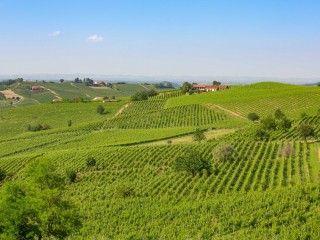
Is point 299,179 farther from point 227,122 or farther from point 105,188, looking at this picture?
point 227,122

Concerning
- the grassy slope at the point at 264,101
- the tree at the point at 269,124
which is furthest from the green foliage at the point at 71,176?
the grassy slope at the point at 264,101

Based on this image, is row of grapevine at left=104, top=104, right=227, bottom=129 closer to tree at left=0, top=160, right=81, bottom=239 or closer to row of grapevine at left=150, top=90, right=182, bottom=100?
row of grapevine at left=150, top=90, right=182, bottom=100

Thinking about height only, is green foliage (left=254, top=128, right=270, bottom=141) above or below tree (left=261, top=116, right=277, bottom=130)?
below

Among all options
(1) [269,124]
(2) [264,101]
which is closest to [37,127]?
(2) [264,101]

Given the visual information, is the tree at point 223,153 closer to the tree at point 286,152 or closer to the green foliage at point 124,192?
the tree at point 286,152

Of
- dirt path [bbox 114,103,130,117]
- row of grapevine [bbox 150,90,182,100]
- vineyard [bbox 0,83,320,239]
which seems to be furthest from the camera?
row of grapevine [bbox 150,90,182,100]

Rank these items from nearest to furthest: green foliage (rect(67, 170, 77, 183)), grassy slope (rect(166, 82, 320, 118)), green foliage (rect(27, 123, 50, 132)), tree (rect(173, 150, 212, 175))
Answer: tree (rect(173, 150, 212, 175)) < green foliage (rect(67, 170, 77, 183)) < grassy slope (rect(166, 82, 320, 118)) < green foliage (rect(27, 123, 50, 132))

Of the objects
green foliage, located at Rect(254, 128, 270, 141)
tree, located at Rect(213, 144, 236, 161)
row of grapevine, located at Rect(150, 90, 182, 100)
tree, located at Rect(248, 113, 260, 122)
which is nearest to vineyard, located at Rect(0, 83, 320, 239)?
tree, located at Rect(213, 144, 236, 161)

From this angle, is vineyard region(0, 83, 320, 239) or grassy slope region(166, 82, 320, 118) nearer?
vineyard region(0, 83, 320, 239)

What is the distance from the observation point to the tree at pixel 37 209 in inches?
826

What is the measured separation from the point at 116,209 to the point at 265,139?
34.7 meters

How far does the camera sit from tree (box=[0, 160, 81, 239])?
20984 millimetres

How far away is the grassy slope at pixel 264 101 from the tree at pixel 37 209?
69883mm

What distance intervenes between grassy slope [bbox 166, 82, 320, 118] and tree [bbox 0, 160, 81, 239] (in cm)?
6988
